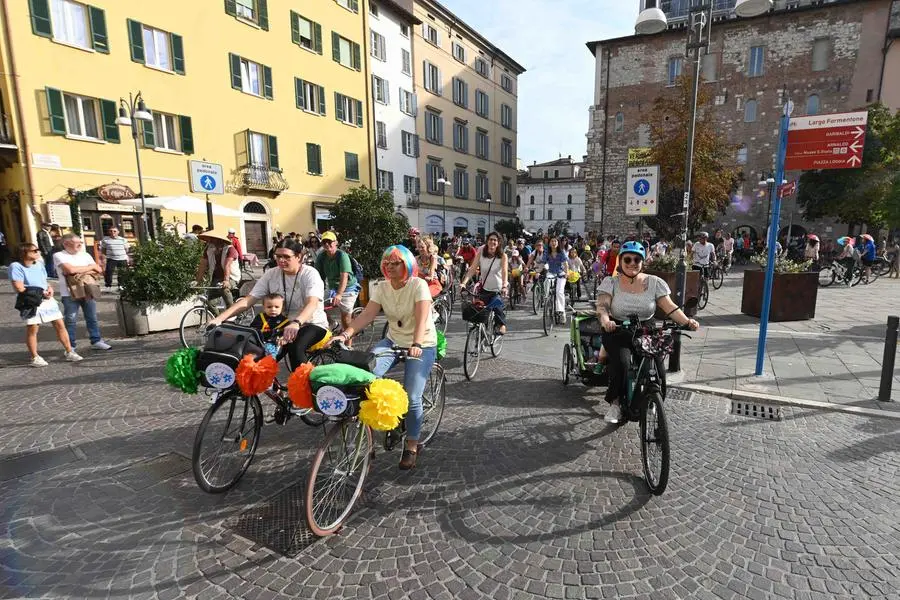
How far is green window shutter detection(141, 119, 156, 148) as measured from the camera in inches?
691

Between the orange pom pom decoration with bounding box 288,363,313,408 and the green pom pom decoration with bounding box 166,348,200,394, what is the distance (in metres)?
0.88

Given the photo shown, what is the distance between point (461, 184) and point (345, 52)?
14399 millimetres

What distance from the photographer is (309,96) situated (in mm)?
24281

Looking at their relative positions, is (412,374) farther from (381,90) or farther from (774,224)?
(381,90)

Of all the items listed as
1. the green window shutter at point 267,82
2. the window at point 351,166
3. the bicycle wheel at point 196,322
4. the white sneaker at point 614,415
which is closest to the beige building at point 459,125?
the window at point 351,166

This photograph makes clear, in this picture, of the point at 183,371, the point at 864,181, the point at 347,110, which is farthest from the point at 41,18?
the point at 864,181

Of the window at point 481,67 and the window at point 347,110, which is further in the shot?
the window at point 481,67

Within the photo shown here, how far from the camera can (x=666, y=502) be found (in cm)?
322

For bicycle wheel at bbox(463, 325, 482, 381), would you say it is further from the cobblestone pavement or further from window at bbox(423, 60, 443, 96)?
window at bbox(423, 60, 443, 96)

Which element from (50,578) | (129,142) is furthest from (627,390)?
(129,142)

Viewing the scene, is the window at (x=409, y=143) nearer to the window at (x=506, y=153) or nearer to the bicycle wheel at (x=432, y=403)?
the window at (x=506, y=153)

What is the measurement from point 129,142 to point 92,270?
44.6 feet

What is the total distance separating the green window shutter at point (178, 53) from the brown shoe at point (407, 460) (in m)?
21.0

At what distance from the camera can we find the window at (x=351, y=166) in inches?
1049
